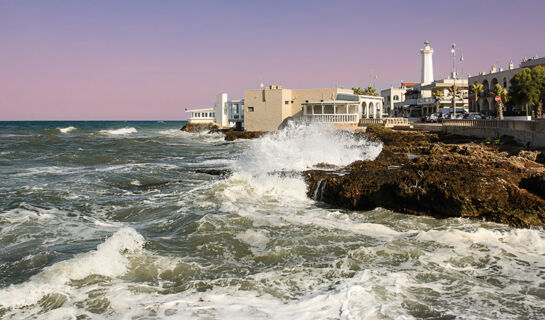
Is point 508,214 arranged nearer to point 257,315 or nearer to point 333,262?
point 333,262

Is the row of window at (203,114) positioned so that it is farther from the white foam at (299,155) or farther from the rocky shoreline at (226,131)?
the white foam at (299,155)

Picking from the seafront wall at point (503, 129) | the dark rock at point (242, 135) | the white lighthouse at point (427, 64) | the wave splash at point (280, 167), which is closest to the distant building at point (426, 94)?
the white lighthouse at point (427, 64)

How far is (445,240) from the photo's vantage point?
9008 millimetres

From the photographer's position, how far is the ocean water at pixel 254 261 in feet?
20.6

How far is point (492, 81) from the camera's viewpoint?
50250mm

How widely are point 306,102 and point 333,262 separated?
136ft

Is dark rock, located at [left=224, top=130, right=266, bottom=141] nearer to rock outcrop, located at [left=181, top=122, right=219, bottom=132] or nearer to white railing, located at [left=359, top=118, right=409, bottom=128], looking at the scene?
white railing, located at [left=359, top=118, right=409, bottom=128]

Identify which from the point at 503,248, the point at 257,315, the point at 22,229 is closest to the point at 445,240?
the point at 503,248

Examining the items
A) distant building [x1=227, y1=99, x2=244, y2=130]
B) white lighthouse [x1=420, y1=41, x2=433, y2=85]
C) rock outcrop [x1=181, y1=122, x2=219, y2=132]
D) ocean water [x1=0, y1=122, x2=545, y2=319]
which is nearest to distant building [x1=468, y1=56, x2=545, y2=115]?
white lighthouse [x1=420, y1=41, x2=433, y2=85]

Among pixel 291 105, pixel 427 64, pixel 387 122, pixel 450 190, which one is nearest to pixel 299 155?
pixel 450 190

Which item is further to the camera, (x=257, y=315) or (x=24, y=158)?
(x=24, y=158)

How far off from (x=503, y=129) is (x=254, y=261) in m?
19.9

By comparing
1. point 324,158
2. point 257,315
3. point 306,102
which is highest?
point 306,102

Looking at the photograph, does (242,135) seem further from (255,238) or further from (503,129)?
(255,238)
